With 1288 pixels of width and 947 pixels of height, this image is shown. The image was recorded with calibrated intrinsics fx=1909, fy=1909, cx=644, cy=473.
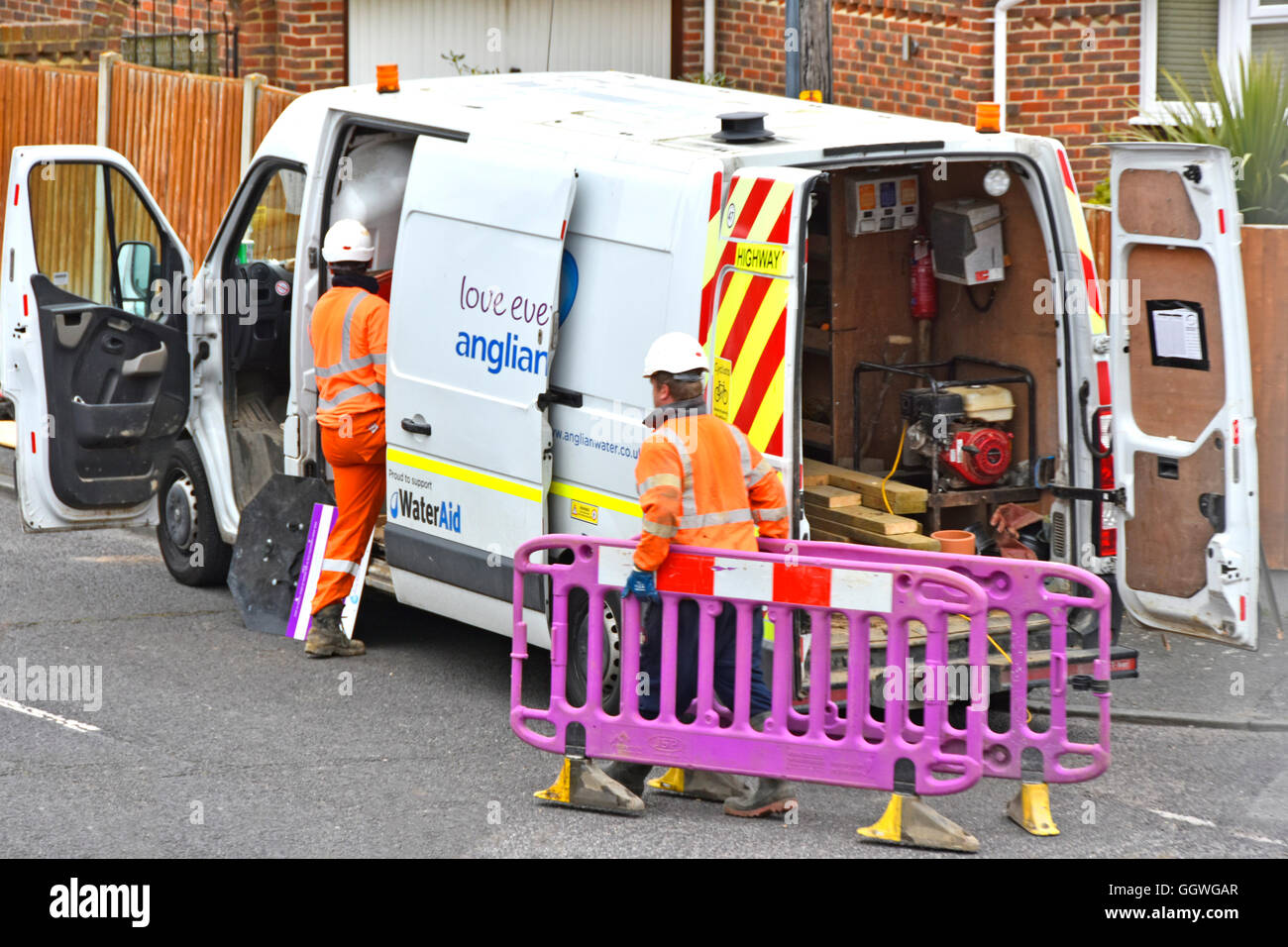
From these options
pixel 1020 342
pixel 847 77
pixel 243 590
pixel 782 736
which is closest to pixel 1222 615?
pixel 1020 342

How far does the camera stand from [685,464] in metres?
6.43

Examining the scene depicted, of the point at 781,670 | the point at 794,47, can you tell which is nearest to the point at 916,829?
the point at 781,670

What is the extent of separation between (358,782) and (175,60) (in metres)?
10.4

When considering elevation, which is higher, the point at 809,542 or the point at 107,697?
the point at 809,542

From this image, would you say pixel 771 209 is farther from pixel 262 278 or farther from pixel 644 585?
pixel 262 278

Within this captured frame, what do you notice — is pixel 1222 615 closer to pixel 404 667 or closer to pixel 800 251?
pixel 800 251

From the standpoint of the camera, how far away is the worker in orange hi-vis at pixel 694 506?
6406mm

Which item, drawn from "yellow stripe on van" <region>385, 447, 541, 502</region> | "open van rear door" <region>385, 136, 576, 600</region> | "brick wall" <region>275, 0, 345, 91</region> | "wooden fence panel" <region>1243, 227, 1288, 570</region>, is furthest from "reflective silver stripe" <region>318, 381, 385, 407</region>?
"brick wall" <region>275, 0, 345, 91</region>

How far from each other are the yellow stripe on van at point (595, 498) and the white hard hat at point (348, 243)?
1511mm

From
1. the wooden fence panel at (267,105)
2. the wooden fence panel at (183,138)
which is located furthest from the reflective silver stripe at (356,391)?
the wooden fence panel at (183,138)

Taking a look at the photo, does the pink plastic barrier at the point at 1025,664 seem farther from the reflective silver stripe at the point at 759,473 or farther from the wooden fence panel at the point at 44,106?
the wooden fence panel at the point at 44,106

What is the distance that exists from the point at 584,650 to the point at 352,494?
1.57 m
